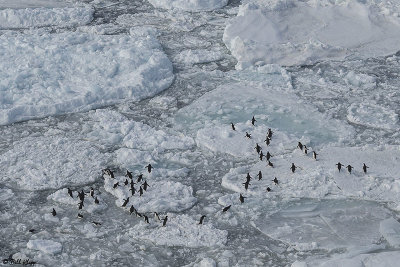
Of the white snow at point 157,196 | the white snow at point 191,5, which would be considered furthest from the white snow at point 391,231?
the white snow at point 191,5

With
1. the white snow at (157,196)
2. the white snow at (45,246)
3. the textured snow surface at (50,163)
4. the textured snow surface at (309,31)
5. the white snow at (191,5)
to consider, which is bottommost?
the textured snow surface at (50,163)

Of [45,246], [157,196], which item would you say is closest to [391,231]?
[157,196]

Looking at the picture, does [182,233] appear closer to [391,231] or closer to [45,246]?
[45,246]

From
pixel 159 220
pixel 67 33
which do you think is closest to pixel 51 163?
pixel 159 220

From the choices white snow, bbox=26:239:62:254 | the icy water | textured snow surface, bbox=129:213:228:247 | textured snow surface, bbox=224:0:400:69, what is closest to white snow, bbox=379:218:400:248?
the icy water

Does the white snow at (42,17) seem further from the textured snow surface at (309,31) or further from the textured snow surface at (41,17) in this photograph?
the textured snow surface at (309,31)

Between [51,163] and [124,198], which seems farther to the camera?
[51,163]

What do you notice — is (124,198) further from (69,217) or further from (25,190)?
(25,190)
